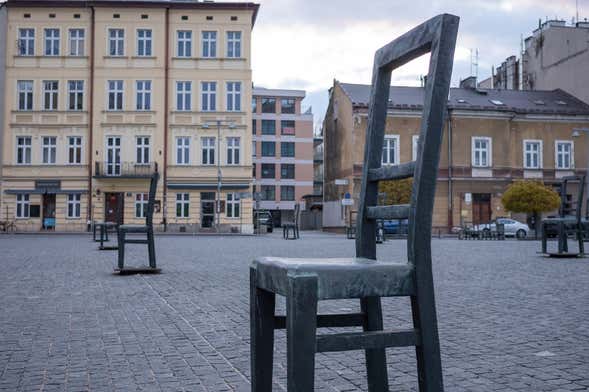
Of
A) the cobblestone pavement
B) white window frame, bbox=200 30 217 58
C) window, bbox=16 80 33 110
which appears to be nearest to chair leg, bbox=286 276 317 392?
the cobblestone pavement

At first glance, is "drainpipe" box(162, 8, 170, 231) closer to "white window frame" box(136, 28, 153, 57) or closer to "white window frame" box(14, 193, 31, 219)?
"white window frame" box(136, 28, 153, 57)

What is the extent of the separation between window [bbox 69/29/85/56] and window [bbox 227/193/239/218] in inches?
532

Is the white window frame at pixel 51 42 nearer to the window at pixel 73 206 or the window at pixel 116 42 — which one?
the window at pixel 116 42

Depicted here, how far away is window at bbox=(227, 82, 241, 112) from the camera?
44.9 m

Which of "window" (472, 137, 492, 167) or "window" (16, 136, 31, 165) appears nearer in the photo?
"window" (16, 136, 31, 165)

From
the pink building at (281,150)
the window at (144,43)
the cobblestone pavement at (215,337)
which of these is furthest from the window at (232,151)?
the cobblestone pavement at (215,337)

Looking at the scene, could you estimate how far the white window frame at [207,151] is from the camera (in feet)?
146

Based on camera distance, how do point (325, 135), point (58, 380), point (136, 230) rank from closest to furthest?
point (58, 380)
point (136, 230)
point (325, 135)

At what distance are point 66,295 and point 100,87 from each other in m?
39.2

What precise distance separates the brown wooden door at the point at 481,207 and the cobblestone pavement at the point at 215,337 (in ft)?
121

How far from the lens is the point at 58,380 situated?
12.3 feet

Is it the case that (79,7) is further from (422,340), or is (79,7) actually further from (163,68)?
(422,340)

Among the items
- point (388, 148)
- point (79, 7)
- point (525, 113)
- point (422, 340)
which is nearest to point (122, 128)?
point (79, 7)

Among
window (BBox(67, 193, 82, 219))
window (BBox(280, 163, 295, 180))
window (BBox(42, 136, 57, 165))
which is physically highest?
window (BBox(280, 163, 295, 180))
